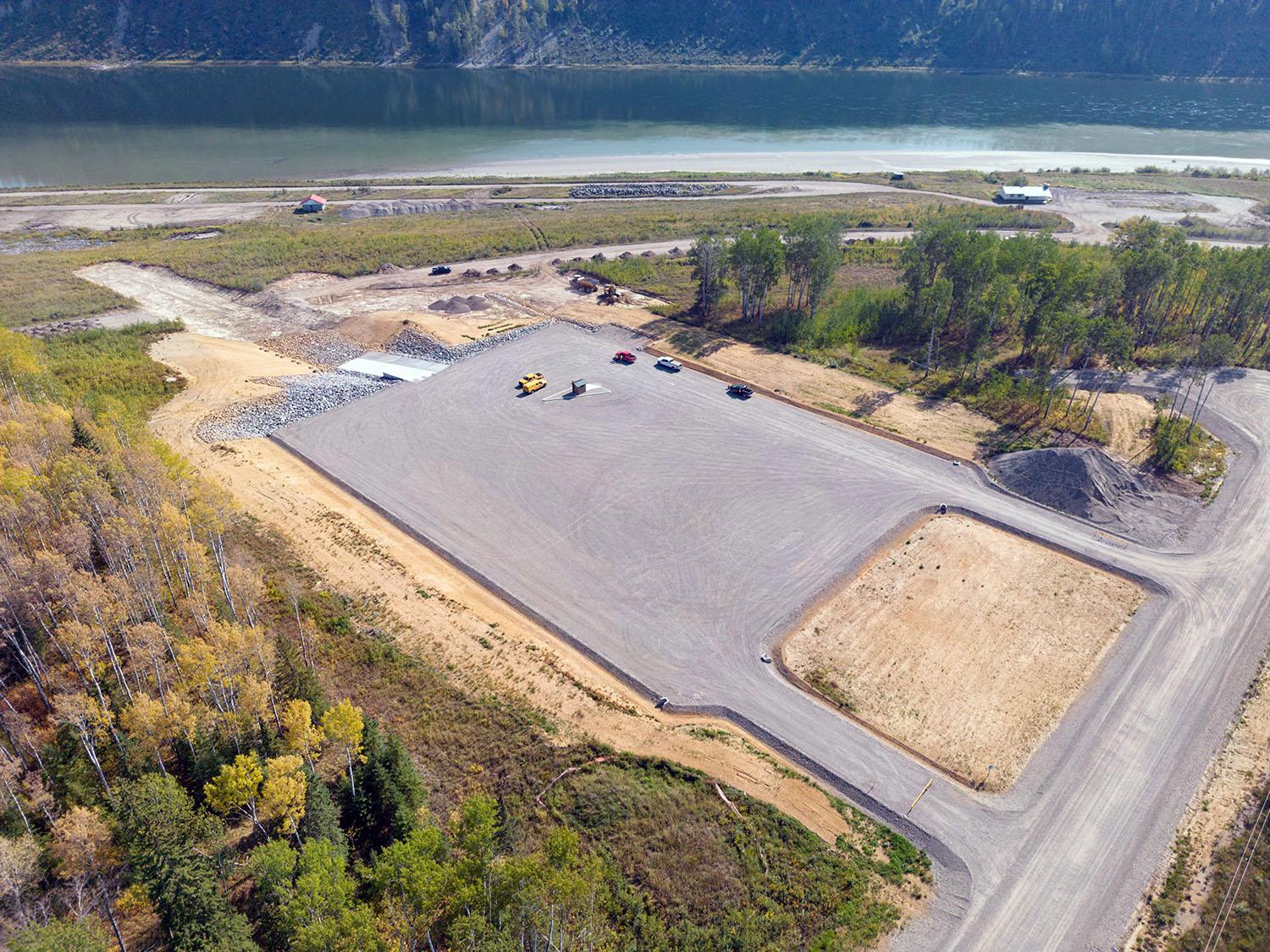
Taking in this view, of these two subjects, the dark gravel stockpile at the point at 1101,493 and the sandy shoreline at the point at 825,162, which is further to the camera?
the sandy shoreline at the point at 825,162

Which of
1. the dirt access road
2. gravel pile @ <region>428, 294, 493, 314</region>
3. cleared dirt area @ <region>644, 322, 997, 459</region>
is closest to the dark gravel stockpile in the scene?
cleared dirt area @ <region>644, 322, 997, 459</region>

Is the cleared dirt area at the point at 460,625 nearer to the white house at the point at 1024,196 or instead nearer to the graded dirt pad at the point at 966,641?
the graded dirt pad at the point at 966,641

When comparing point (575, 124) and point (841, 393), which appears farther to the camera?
point (575, 124)

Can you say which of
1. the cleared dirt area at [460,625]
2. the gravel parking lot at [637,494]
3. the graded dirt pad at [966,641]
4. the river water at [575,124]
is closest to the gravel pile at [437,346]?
the gravel parking lot at [637,494]

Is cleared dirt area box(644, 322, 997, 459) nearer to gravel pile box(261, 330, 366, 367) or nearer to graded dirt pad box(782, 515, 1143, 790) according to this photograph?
graded dirt pad box(782, 515, 1143, 790)

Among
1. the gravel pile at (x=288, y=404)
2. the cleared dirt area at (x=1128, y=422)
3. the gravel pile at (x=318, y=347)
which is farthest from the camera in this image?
the gravel pile at (x=318, y=347)

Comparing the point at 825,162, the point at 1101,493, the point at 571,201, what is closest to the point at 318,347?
the point at 571,201

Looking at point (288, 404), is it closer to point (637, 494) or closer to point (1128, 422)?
point (637, 494)

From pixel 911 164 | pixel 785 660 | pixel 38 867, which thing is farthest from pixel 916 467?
pixel 911 164
